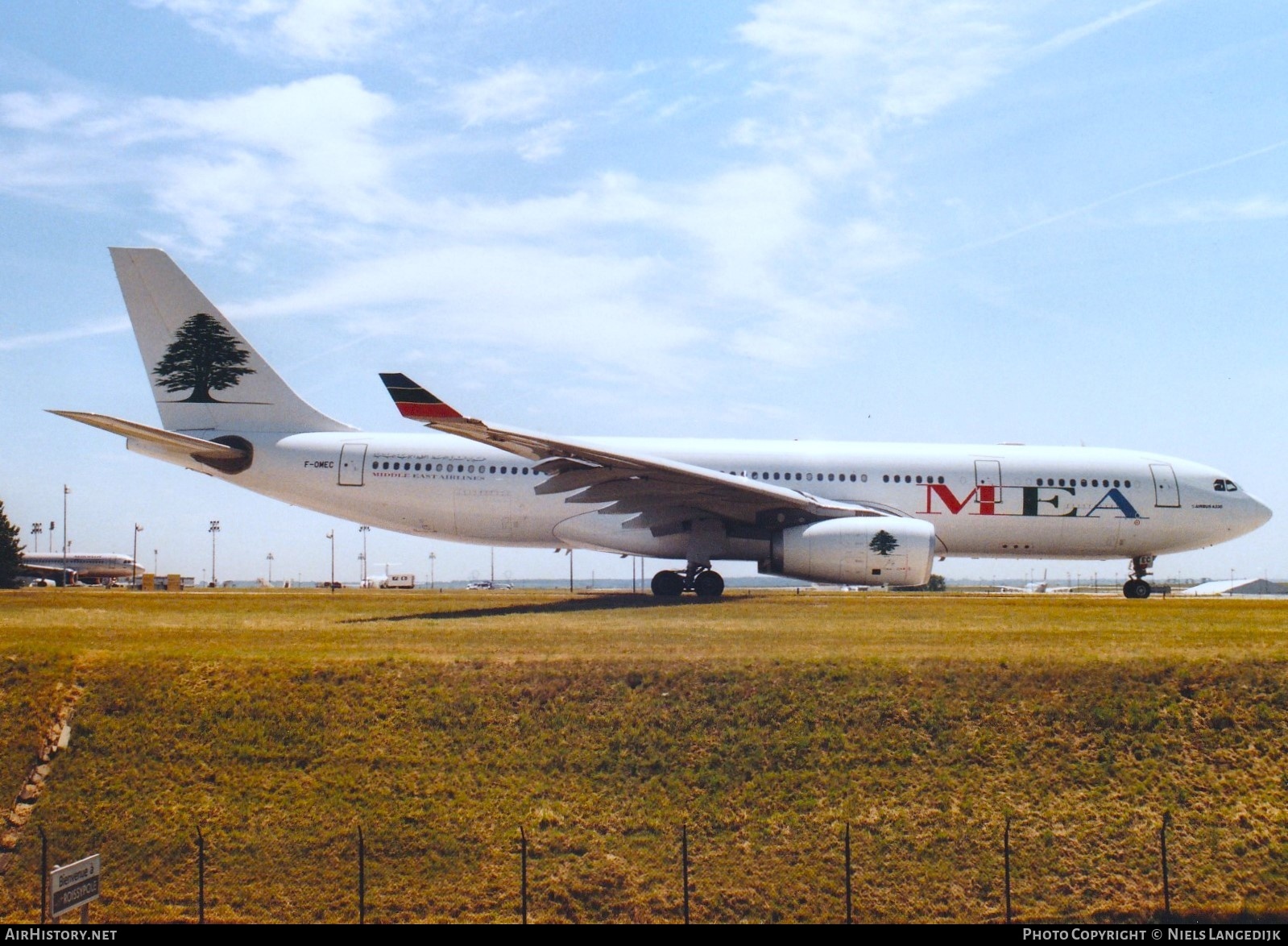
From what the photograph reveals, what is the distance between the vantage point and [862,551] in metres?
21.2

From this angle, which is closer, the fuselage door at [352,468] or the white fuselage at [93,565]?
the fuselage door at [352,468]

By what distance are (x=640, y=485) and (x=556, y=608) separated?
10.4 ft

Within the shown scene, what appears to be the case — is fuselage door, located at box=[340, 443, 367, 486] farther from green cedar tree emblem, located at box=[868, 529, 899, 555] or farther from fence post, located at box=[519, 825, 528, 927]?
fence post, located at box=[519, 825, 528, 927]

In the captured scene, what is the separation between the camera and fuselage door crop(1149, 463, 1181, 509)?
25.5 m

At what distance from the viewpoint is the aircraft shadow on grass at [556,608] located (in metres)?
19.4

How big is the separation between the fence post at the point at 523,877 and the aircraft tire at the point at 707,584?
14.0m

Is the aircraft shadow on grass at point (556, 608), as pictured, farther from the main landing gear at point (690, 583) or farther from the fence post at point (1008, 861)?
the fence post at point (1008, 861)

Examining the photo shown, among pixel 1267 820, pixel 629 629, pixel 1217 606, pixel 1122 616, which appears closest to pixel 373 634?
pixel 629 629

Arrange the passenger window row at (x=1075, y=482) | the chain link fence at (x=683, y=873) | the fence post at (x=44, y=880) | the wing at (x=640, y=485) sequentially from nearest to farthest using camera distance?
the fence post at (x=44, y=880)
the chain link fence at (x=683, y=873)
the wing at (x=640, y=485)
the passenger window row at (x=1075, y=482)

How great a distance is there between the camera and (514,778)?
35.2 ft

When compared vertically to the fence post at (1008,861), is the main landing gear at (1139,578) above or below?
above

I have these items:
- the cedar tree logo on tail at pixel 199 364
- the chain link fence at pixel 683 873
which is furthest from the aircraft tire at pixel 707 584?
the chain link fence at pixel 683 873

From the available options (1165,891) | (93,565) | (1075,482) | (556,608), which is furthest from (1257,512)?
(93,565)

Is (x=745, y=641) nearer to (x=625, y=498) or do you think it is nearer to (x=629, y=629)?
(x=629, y=629)
